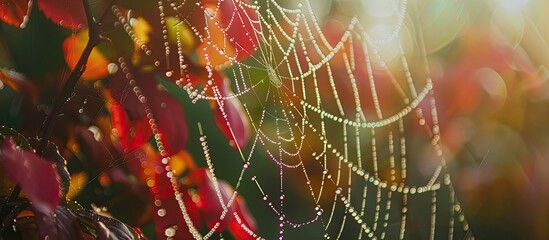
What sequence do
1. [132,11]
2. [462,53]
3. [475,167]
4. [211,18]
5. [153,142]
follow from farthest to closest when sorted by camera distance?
[475,167], [462,53], [153,142], [211,18], [132,11]

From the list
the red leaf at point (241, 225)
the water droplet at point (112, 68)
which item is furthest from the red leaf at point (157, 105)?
the red leaf at point (241, 225)

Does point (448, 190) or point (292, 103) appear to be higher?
point (292, 103)

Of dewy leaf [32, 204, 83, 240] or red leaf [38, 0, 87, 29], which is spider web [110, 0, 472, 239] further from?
dewy leaf [32, 204, 83, 240]

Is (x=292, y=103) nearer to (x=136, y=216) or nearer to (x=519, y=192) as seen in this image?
(x=136, y=216)

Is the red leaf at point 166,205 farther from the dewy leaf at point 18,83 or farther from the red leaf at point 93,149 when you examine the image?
the dewy leaf at point 18,83

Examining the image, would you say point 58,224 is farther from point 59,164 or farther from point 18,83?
point 18,83

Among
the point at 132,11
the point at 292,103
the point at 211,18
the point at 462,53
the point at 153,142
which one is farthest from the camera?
the point at 462,53

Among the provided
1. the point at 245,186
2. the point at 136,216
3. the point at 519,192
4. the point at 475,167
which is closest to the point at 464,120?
the point at 475,167
